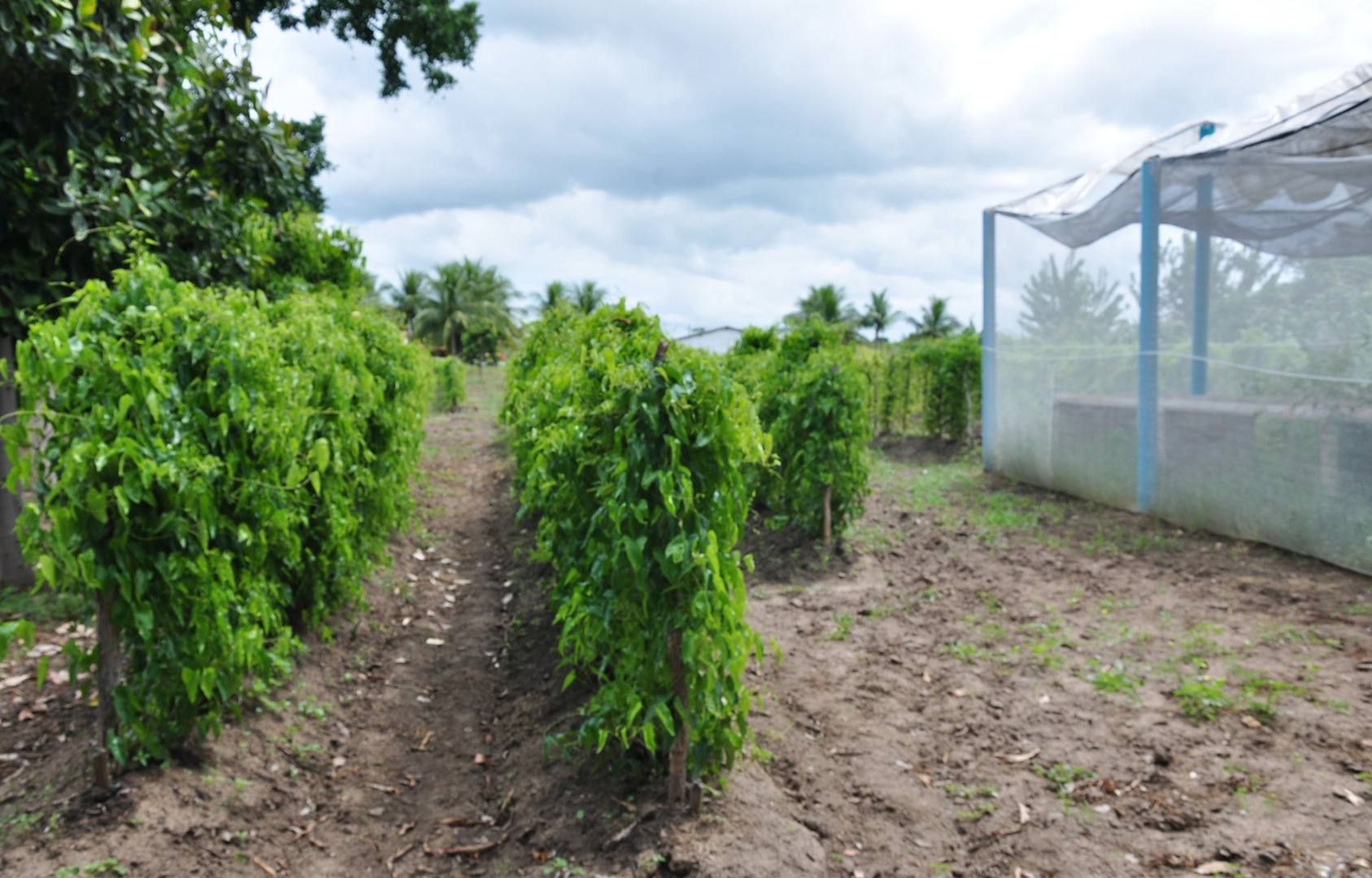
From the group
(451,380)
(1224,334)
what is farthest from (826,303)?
(1224,334)

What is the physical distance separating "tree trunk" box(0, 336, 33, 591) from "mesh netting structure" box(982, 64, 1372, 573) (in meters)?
8.51

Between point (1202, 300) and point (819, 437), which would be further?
point (1202, 300)

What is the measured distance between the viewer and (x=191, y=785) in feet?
11.0

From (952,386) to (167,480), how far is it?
1195 centimetres

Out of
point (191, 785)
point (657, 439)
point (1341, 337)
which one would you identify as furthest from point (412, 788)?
point (1341, 337)

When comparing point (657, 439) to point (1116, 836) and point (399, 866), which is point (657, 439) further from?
point (1116, 836)

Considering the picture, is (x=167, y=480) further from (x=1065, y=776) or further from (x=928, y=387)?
(x=928, y=387)

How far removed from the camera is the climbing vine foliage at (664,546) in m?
3.00

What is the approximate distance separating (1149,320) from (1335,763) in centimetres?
528

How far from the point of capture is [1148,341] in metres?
7.99

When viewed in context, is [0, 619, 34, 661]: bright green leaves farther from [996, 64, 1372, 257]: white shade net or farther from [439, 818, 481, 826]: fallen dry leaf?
[996, 64, 1372, 257]: white shade net

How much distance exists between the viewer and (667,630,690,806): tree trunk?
3156mm

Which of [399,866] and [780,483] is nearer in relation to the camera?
[399,866]

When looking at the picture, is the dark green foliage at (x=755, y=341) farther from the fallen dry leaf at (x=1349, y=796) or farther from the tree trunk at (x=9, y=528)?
the fallen dry leaf at (x=1349, y=796)
